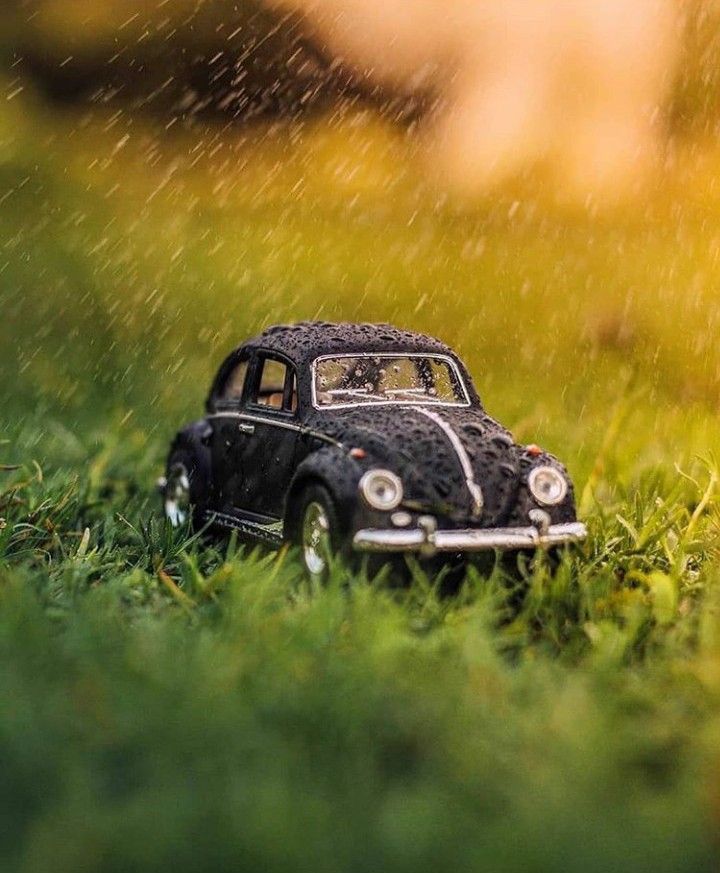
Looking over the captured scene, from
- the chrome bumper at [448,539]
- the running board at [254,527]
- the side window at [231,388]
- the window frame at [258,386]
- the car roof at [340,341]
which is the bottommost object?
the running board at [254,527]

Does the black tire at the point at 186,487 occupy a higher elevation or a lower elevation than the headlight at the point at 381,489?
lower

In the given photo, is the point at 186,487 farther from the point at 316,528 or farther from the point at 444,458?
the point at 444,458

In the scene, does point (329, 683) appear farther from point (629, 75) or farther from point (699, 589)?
point (629, 75)

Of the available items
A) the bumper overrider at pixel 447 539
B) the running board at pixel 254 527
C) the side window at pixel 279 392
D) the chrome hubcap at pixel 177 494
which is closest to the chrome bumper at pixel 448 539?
the bumper overrider at pixel 447 539

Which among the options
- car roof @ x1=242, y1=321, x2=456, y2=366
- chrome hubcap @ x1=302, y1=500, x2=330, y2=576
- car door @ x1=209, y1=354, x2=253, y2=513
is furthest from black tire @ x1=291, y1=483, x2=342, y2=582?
car door @ x1=209, y1=354, x2=253, y2=513

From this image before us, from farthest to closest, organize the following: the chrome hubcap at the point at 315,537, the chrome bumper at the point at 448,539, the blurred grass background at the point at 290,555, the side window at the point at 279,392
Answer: the side window at the point at 279,392
the chrome hubcap at the point at 315,537
the chrome bumper at the point at 448,539
the blurred grass background at the point at 290,555

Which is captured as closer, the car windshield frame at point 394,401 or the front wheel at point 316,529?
the front wheel at point 316,529

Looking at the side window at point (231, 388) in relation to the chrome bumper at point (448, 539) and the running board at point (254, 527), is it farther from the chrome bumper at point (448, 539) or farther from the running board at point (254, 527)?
the chrome bumper at point (448, 539)

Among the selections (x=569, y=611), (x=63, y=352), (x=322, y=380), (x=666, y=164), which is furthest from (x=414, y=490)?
(x=666, y=164)

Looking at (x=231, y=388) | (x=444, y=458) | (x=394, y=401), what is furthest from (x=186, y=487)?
(x=444, y=458)
